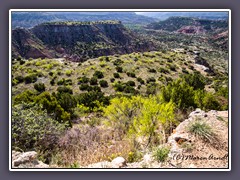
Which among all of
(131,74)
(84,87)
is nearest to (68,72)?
(84,87)

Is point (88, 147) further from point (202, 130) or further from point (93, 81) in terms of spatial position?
point (93, 81)

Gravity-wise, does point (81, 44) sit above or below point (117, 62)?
above

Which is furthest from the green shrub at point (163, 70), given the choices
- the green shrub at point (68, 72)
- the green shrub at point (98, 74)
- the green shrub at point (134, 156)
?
the green shrub at point (134, 156)

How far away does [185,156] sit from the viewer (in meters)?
4.31

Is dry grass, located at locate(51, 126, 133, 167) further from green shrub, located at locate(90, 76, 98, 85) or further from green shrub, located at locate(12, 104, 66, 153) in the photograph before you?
green shrub, located at locate(90, 76, 98, 85)

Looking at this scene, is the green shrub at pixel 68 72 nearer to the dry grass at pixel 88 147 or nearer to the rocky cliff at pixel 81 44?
the rocky cliff at pixel 81 44

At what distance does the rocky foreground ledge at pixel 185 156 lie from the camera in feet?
13.8

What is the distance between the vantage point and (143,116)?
5.13 m

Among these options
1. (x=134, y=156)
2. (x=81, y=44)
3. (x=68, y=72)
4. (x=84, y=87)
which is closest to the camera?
(x=134, y=156)

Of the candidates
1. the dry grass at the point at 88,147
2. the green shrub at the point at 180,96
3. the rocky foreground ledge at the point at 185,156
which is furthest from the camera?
the green shrub at the point at 180,96

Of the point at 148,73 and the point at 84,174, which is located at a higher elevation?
the point at 148,73
